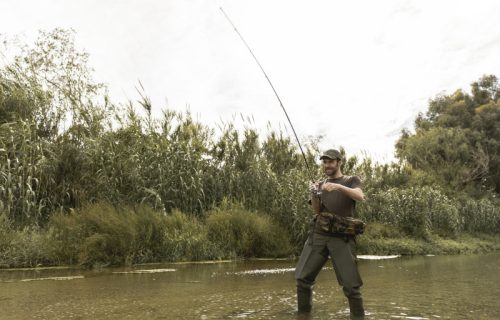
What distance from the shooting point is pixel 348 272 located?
416cm

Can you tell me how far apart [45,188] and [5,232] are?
6.75 feet

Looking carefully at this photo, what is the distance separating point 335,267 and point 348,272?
15cm

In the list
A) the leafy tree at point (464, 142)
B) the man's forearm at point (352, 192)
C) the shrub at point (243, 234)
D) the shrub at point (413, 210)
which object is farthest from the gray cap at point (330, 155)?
the leafy tree at point (464, 142)

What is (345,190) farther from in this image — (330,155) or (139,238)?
(139,238)

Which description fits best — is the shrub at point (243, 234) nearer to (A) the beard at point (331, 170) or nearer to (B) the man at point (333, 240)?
(B) the man at point (333, 240)

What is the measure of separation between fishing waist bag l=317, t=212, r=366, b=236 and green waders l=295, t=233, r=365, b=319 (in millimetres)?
81

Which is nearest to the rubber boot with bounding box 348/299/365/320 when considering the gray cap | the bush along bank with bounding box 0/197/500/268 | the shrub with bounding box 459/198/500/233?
the gray cap

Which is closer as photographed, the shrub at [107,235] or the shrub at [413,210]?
the shrub at [107,235]

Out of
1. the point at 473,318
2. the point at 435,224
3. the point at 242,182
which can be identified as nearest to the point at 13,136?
the point at 242,182

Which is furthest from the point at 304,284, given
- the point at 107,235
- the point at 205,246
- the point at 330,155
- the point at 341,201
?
the point at 205,246

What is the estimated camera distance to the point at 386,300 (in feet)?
17.0

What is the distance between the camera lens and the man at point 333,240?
416 cm

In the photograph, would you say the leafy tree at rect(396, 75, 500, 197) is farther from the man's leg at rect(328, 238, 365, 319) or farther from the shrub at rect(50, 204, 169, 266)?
the man's leg at rect(328, 238, 365, 319)

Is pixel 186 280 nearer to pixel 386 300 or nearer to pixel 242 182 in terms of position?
pixel 386 300
